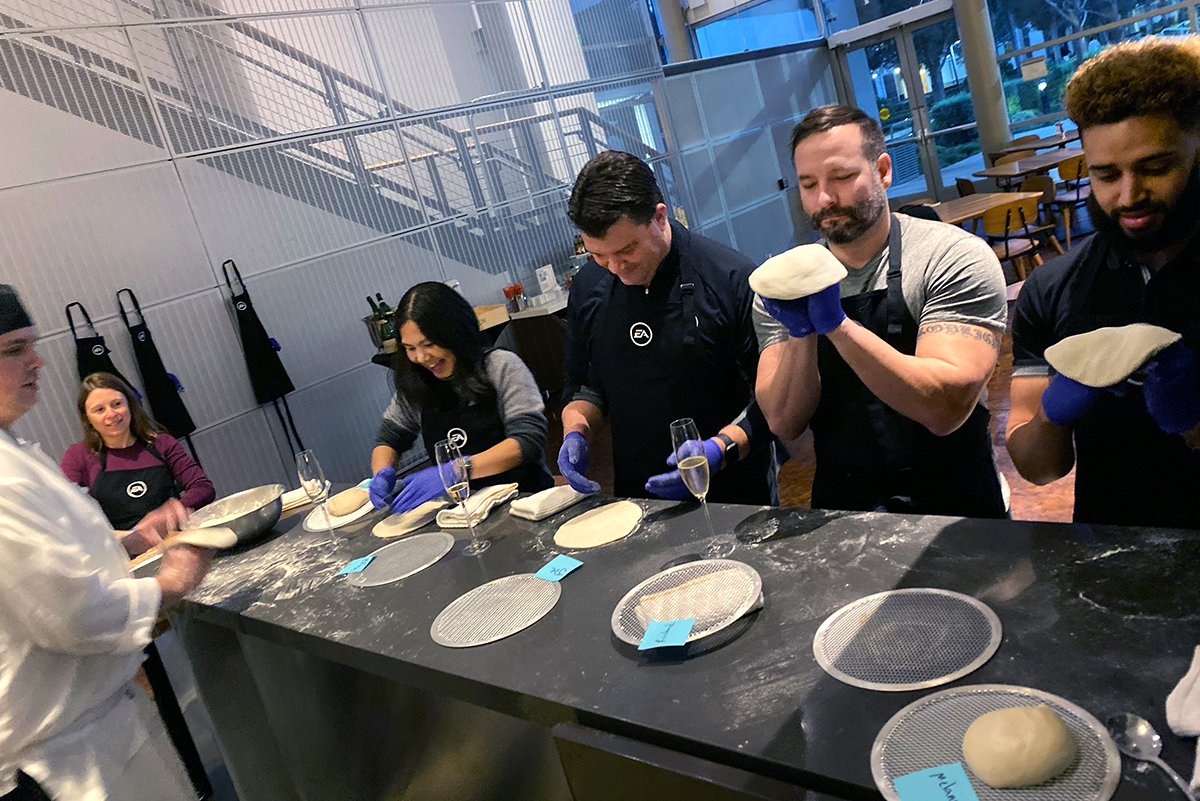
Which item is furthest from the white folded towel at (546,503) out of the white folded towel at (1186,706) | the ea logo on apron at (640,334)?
the white folded towel at (1186,706)

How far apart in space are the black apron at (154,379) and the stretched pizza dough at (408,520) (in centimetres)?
293

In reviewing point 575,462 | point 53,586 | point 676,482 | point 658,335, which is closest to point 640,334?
point 658,335

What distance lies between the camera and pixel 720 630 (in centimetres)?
123

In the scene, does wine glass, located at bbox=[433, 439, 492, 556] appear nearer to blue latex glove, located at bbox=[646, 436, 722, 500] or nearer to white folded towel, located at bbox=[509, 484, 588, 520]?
A: white folded towel, located at bbox=[509, 484, 588, 520]

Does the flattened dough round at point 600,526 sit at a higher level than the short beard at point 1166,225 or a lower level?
lower

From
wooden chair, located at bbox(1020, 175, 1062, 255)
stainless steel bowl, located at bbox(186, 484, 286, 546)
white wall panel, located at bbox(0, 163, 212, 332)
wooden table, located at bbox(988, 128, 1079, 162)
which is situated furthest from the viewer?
wooden table, located at bbox(988, 128, 1079, 162)

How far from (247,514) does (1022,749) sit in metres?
2.20

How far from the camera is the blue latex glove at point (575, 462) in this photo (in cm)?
210

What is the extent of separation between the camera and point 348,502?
2463mm

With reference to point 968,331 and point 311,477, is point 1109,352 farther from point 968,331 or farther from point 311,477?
point 311,477

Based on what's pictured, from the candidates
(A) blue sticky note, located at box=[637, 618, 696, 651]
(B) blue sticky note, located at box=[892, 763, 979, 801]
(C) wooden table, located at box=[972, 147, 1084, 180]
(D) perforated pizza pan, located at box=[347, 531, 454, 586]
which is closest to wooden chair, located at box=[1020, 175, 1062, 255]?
(C) wooden table, located at box=[972, 147, 1084, 180]

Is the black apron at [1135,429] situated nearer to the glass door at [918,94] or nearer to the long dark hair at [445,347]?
the long dark hair at [445,347]

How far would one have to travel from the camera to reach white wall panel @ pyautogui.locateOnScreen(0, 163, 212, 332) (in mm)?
4270

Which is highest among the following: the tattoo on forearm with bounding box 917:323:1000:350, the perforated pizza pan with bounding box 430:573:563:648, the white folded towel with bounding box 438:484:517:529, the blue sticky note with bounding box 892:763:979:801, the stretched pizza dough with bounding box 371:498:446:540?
the tattoo on forearm with bounding box 917:323:1000:350
